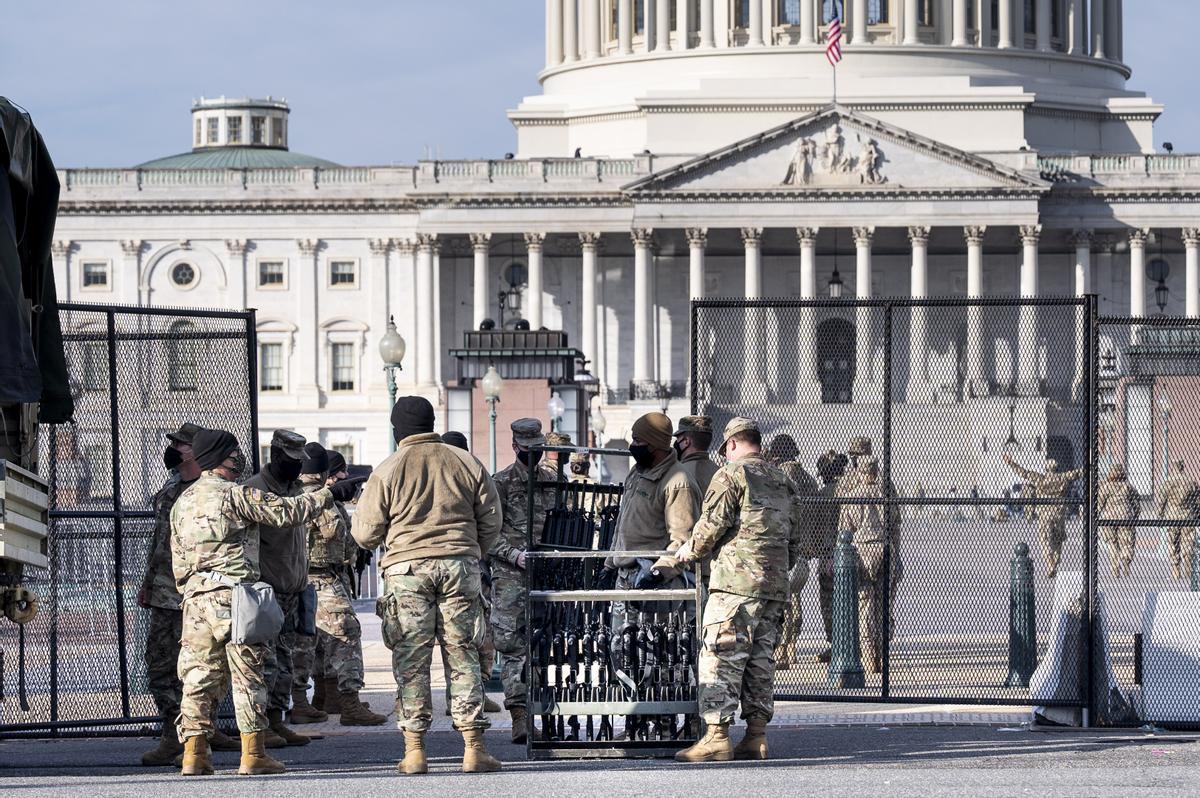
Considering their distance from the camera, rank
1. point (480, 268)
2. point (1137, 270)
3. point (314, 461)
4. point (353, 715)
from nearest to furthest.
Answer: point (314, 461), point (353, 715), point (1137, 270), point (480, 268)

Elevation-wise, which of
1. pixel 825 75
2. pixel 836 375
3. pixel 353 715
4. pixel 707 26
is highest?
pixel 707 26

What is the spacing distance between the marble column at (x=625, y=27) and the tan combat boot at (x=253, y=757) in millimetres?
88311

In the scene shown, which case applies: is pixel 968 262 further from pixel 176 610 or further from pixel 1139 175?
pixel 176 610

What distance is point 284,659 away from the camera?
55.5 ft

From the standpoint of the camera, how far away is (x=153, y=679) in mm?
15703

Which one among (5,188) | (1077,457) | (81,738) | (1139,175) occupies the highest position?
(1139,175)

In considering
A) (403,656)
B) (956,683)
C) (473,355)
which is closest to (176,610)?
(403,656)

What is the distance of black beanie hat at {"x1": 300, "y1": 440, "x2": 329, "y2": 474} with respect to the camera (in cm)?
1770

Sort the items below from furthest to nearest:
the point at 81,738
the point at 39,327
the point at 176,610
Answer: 1. the point at 81,738
2. the point at 176,610
3. the point at 39,327

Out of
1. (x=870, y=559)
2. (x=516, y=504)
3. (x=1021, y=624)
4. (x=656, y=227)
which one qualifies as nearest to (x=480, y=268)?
(x=656, y=227)

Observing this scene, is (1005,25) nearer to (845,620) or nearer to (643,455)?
(845,620)

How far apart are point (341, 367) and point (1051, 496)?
72465 millimetres

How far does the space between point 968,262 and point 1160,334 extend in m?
66.8

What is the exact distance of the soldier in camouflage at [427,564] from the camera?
1473cm
